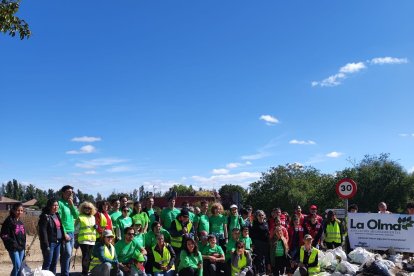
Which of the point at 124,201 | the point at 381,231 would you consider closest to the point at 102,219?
the point at 124,201

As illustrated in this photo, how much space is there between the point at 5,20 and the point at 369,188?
3491 cm

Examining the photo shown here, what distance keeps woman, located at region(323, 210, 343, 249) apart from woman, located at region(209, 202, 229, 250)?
3.16 meters

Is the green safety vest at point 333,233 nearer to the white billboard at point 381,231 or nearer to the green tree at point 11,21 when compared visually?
the white billboard at point 381,231

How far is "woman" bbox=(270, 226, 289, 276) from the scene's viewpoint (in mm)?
10391

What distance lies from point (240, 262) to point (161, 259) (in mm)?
1775

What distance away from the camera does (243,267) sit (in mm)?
9445

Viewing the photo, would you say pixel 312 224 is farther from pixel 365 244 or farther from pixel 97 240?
pixel 97 240

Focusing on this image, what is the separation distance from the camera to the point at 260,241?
34.9 feet

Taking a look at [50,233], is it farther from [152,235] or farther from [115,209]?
[152,235]

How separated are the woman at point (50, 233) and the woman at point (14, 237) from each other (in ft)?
1.43

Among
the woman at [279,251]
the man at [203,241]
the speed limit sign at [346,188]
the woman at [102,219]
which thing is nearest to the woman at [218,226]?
the man at [203,241]

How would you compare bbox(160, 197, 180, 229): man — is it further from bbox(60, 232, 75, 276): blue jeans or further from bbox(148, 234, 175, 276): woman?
bbox(60, 232, 75, 276): blue jeans

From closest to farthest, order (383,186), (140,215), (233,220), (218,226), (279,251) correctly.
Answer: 1. (140,215)
2. (279,251)
3. (218,226)
4. (233,220)
5. (383,186)

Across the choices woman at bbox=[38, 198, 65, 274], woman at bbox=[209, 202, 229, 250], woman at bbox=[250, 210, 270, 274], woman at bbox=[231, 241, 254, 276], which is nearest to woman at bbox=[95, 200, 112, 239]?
woman at bbox=[38, 198, 65, 274]
